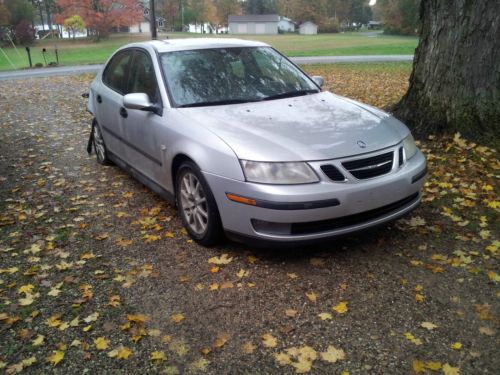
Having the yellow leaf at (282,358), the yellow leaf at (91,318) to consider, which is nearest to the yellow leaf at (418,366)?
the yellow leaf at (282,358)

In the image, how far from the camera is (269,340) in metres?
2.99

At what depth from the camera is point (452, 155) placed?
19.9ft

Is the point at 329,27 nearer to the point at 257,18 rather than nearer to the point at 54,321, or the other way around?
the point at 257,18

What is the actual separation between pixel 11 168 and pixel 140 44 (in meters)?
2.85

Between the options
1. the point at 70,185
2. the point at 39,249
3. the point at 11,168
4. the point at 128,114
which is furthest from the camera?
the point at 11,168

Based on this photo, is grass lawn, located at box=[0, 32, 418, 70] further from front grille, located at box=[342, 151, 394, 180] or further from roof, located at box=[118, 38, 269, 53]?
front grille, located at box=[342, 151, 394, 180]

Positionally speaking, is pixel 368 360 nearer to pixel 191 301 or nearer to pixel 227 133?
pixel 191 301

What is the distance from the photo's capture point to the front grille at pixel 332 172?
136 inches

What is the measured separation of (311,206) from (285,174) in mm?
297

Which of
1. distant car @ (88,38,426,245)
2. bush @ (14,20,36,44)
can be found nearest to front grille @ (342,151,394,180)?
distant car @ (88,38,426,245)

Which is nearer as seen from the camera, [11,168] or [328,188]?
[328,188]

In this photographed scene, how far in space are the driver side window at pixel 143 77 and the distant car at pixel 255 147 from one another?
20 millimetres

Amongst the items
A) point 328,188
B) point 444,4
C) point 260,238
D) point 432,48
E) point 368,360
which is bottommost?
point 368,360

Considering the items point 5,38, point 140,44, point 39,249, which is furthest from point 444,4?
point 5,38
